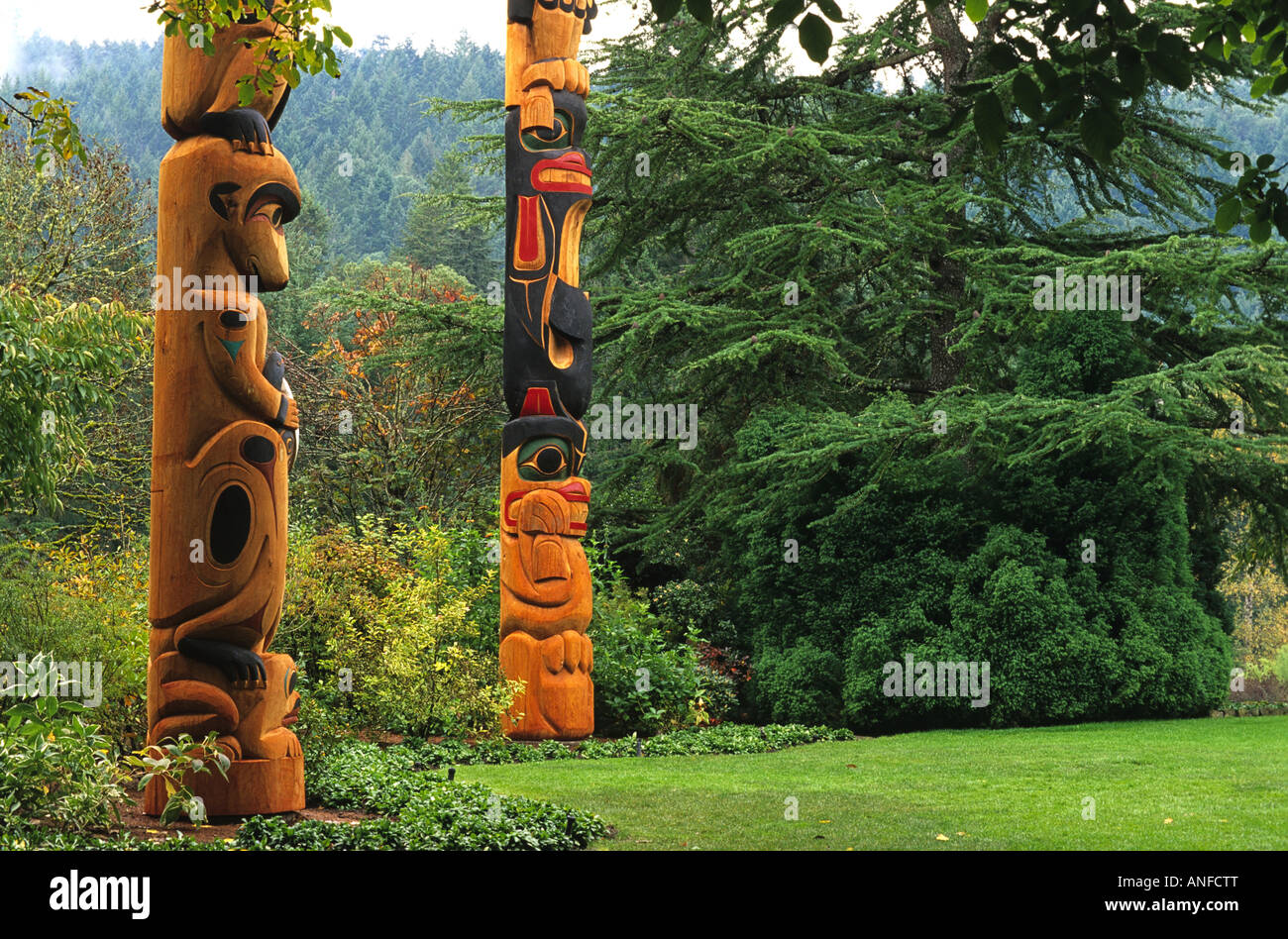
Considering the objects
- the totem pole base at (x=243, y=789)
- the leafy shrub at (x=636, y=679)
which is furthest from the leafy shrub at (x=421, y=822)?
the leafy shrub at (x=636, y=679)

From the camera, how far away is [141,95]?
79.9 metres

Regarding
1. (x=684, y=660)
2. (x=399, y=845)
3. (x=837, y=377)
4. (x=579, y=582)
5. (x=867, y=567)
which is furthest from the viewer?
(x=837, y=377)

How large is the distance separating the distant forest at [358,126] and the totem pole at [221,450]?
157 ft

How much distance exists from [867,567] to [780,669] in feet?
5.58

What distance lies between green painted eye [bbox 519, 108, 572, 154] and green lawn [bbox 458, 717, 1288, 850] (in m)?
6.44

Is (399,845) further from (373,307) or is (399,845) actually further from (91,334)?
(373,307)

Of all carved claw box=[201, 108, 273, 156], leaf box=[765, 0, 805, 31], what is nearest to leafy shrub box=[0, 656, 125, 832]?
carved claw box=[201, 108, 273, 156]

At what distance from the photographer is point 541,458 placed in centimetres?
1340

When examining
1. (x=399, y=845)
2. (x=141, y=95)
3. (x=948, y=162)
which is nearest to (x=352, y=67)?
(x=141, y=95)

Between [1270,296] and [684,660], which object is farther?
[1270,296]

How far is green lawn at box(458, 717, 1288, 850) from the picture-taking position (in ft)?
25.6

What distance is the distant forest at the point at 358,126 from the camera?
234 ft

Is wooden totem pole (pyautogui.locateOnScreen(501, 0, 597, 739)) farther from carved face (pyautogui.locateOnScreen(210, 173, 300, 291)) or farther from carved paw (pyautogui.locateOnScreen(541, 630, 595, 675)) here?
carved face (pyautogui.locateOnScreen(210, 173, 300, 291))

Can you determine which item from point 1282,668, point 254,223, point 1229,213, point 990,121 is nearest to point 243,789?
point 254,223
